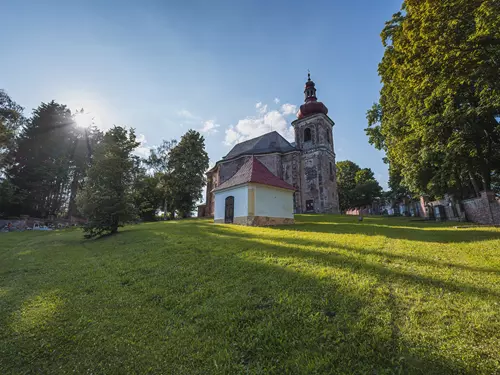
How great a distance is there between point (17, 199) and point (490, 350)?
41.7 meters

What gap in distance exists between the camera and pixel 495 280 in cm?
415

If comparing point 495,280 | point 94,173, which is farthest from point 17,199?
point 495,280

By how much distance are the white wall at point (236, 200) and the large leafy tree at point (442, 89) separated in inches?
423

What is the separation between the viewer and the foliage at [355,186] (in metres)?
49.4

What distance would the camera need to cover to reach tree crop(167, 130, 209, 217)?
35.0 metres

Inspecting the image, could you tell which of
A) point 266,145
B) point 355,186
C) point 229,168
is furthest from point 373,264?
point 355,186

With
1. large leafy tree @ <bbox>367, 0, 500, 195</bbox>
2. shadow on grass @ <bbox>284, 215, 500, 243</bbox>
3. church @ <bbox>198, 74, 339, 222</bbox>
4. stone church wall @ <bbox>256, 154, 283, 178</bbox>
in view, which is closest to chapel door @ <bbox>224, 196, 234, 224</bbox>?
shadow on grass @ <bbox>284, 215, 500, 243</bbox>

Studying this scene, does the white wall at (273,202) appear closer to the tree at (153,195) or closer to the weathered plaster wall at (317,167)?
the weathered plaster wall at (317,167)

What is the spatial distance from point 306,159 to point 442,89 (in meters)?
23.9

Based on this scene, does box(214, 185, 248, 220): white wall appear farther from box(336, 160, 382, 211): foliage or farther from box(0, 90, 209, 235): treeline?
box(336, 160, 382, 211): foliage

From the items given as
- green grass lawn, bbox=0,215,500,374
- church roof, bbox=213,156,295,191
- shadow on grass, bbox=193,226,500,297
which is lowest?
green grass lawn, bbox=0,215,500,374

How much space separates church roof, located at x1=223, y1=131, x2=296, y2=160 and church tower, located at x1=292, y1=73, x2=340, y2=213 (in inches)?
85.6

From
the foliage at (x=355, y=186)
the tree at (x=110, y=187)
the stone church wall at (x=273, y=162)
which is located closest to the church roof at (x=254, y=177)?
the tree at (x=110, y=187)

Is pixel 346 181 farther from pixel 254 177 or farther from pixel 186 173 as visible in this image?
pixel 254 177
